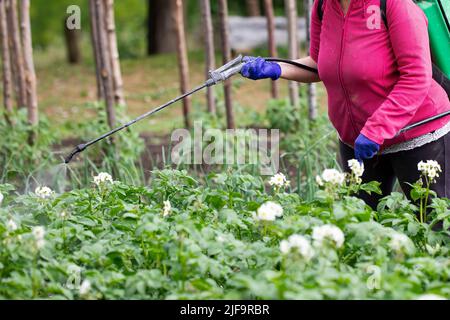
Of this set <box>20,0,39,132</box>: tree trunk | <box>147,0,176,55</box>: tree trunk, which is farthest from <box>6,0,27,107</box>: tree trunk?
<box>147,0,176,55</box>: tree trunk

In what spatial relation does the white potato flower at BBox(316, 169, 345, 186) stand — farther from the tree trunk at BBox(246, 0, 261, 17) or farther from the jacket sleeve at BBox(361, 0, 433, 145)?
the tree trunk at BBox(246, 0, 261, 17)

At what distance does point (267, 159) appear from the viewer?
18.8ft

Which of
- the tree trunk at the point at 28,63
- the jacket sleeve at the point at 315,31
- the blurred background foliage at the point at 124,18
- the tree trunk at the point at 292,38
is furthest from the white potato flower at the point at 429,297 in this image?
the blurred background foliage at the point at 124,18

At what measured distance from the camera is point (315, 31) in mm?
3830

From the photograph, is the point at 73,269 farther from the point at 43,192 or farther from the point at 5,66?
the point at 5,66

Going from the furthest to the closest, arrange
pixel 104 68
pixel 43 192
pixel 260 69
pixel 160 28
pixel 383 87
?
pixel 160 28 → pixel 104 68 → pixel 260 69 → pixel 383 87 → pixel 43 192

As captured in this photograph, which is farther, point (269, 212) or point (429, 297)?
point (269, 212)

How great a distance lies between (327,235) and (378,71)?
1130 mm

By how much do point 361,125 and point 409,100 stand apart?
29 centimetres

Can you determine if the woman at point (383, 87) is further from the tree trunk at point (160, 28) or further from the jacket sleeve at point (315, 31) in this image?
the tree trunk at point (160, 28)

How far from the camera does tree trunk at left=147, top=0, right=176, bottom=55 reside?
1593cm

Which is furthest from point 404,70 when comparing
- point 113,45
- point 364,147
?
point 113,45

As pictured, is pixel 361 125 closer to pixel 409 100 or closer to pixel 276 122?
pixel 409 100

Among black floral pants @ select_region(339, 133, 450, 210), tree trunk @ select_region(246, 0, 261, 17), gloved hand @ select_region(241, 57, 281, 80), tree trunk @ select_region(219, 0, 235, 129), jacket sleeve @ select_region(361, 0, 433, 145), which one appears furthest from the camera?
tree trunk @ select_region(246, 0, 261, 17)
